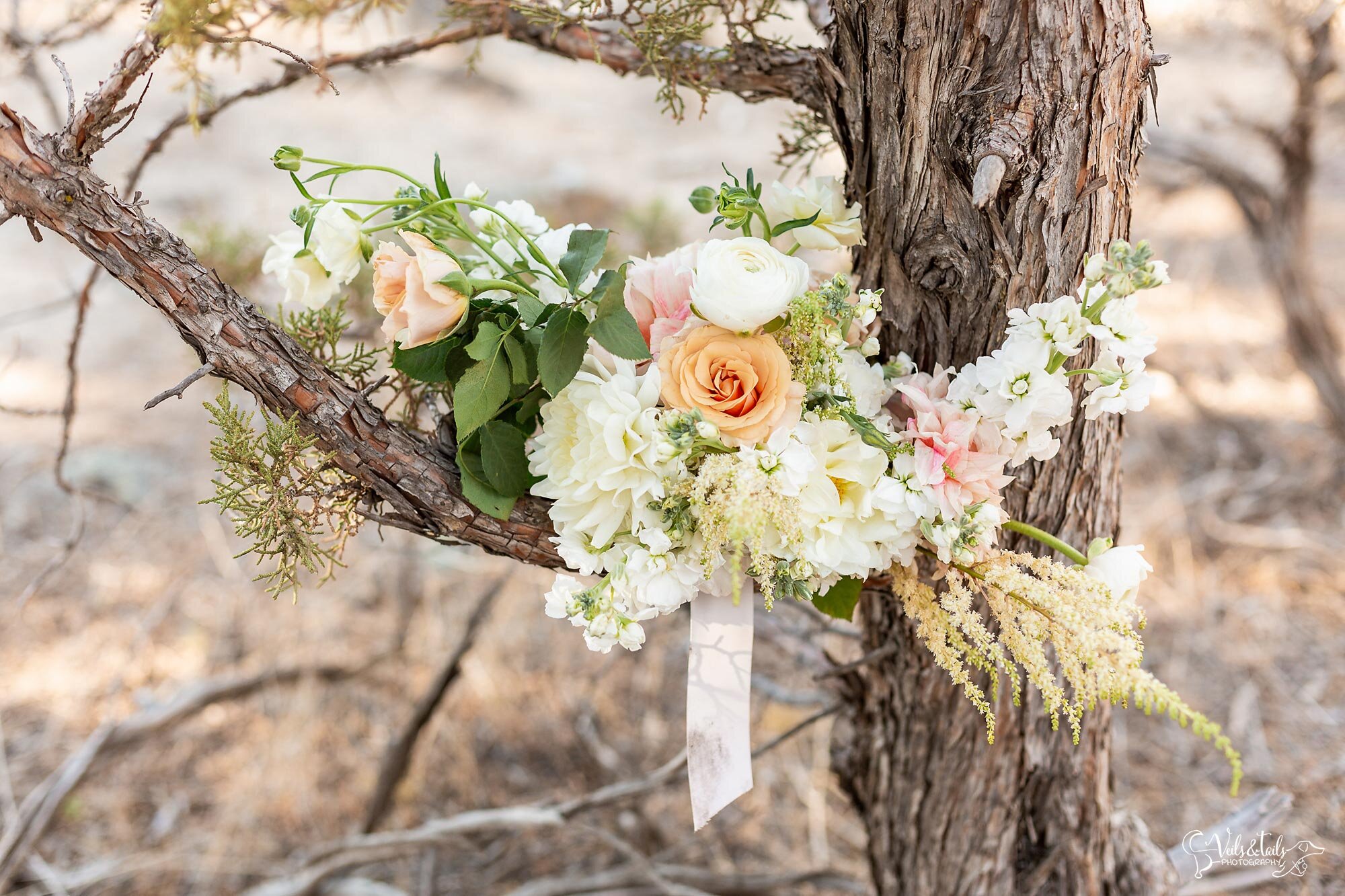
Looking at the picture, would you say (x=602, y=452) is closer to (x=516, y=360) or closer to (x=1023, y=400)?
(x=516, y=360)

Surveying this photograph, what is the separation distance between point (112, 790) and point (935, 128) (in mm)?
2600

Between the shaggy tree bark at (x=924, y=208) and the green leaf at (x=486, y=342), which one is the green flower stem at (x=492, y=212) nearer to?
the green leaf at (x=486, y=342)

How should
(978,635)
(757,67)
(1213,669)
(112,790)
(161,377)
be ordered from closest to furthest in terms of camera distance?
1. (978,635)
2. (757,67)
3. (112,790)
4. (1213,669)
5. (161,377)

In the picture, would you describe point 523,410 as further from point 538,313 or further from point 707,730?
point 707,730

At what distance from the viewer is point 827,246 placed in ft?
3.18

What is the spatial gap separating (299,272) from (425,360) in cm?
18

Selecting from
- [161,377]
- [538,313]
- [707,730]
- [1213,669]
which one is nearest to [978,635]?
[707,730]

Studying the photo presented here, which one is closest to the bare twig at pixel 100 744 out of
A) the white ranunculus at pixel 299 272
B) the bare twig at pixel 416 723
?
the bare twig at pixel 416 723

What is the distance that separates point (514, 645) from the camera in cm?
274

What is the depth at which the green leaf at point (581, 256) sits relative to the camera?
34.1 inches

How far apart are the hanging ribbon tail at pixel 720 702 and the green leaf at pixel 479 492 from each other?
0.23 metres

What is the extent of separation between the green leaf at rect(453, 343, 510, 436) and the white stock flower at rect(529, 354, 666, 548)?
52 millimetres

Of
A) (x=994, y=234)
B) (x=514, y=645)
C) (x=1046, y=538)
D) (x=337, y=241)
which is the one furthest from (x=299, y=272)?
(x=514, y=645)

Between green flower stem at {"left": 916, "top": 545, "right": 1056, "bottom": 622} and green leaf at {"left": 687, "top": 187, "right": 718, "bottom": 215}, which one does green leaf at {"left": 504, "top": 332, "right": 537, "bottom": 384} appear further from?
green flower stem at {"left": 916, "top": 545, "right": 1056, "bottom": 622}
